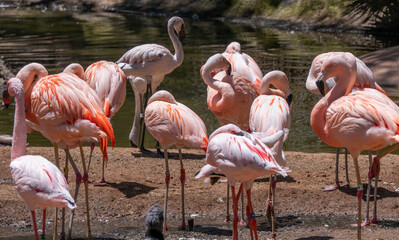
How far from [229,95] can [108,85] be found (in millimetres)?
1291

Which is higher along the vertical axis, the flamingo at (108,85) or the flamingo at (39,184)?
the flamingo at (108,85)

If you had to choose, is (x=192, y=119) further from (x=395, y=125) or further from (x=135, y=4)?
(x=135, y=4)

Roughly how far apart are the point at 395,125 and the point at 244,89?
1.87 metres

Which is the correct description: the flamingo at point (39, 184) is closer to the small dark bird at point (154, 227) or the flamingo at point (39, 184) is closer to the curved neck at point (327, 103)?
the small dark bird at point (154, 227)

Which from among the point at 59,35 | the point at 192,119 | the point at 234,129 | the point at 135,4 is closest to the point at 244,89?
the point at 192,119

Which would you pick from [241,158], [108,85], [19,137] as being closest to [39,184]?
[19,137]

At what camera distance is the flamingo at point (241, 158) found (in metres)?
4.51

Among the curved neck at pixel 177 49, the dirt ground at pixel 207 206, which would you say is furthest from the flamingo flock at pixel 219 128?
the curved neck at pixel 177 49

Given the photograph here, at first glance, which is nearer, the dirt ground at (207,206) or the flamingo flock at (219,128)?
the flamingo flock at (219,128)

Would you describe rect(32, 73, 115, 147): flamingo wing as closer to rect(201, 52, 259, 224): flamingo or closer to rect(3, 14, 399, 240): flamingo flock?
rect(3, 14, 399, 240): flamingo flock

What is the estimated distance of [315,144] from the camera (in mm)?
8695

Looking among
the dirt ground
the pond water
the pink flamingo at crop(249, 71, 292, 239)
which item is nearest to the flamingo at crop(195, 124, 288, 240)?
the pink flamingo at crop(249, 71, 292, 239)

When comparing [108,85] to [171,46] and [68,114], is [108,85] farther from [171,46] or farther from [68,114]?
[171,46]

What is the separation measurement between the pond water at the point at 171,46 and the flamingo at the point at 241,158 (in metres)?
3.84
